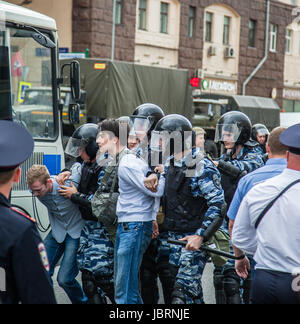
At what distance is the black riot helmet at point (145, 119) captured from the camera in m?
6.04

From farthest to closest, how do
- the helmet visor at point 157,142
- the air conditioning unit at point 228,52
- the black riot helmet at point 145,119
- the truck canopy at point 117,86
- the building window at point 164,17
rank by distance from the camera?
1. the air conditioning unit at point 228,52
2. the building window at point 164,17
3. the truck canopy at point 117,86
4. the black riot helmet at point 145,119
5. the helmet visor at point 157,142

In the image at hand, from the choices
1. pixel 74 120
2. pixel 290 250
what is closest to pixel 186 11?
pixel 74 120

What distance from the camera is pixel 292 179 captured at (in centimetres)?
358

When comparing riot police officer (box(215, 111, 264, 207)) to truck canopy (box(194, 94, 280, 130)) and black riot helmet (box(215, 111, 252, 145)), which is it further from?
truck canopy (box(194, 94, 280, 130))

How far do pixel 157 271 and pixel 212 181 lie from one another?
1.16 metres

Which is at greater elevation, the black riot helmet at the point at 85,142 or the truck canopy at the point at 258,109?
the black riot helmet at the point at 85,142

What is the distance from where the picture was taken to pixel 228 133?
23.0ft

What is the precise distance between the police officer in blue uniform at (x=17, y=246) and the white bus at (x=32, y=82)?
14.9 feet

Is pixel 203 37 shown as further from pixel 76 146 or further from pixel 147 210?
pixel 147 210

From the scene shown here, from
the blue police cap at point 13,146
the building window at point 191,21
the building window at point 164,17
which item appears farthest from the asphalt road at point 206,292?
the building window at point 191,21

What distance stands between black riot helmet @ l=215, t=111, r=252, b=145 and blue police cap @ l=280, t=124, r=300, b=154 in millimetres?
3215

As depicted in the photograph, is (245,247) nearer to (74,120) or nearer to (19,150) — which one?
(19,150)
